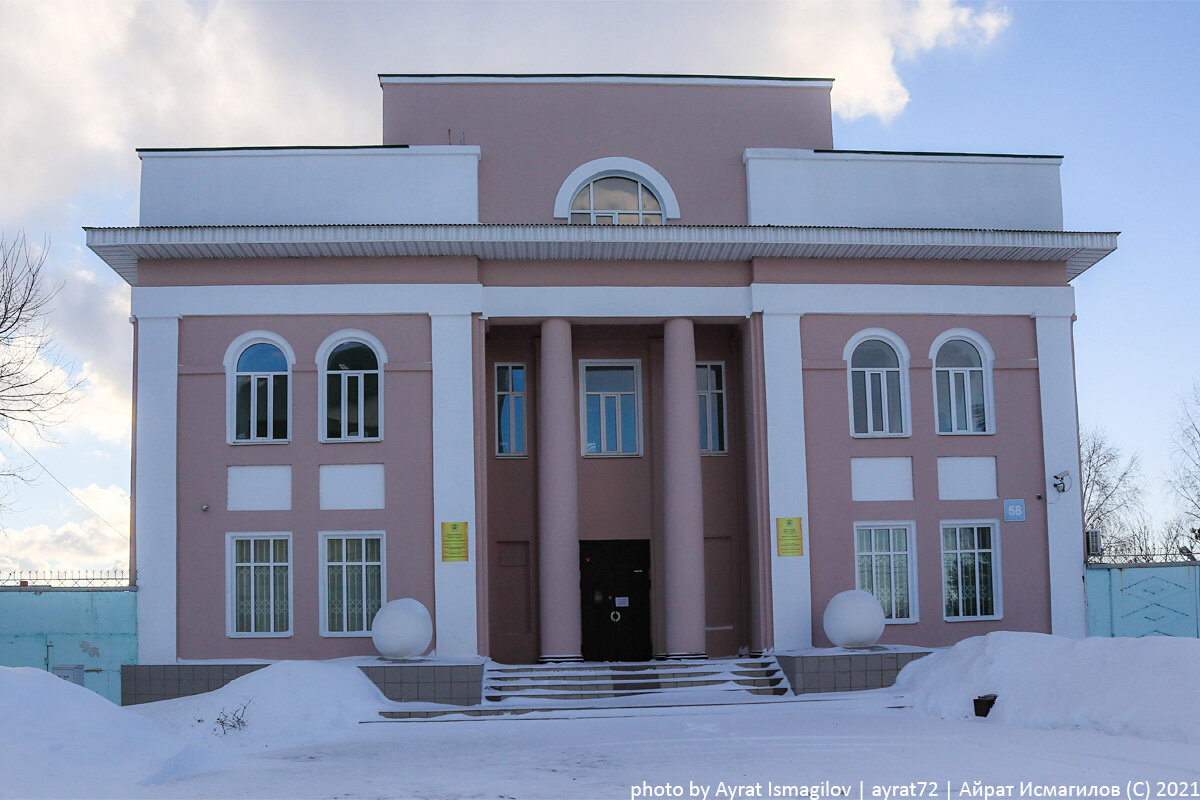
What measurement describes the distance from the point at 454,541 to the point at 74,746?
820cm

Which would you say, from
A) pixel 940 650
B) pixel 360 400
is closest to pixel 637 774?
pixel 940 650

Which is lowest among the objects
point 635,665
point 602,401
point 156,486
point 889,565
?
point 635,665

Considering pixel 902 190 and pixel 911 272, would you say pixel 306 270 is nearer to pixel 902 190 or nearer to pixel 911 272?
pixel 911 272

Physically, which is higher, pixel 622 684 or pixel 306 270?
pixel 306 270

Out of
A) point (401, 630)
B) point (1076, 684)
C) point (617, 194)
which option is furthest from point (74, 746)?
point (617, 194)

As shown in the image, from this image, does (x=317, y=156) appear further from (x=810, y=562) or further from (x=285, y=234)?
(x=810, y=562)

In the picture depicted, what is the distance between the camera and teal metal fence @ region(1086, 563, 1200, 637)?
→ 63.5ft

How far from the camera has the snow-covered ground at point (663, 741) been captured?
9984 mm

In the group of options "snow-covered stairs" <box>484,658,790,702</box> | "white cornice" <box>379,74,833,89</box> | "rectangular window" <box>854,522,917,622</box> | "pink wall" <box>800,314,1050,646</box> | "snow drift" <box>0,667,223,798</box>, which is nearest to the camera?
"snow drift" <box>0,667,223,798</box>

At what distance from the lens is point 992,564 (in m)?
19.4

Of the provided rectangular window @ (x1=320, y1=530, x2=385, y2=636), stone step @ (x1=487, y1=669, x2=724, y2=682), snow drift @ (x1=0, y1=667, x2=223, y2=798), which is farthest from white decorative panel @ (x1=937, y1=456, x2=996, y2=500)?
snow drift @ (x1=0, y1=667, x2=223, y2=798)

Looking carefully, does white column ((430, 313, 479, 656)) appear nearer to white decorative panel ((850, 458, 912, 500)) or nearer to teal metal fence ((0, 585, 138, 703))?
teal metal fence ((0, 585, 138, 703))

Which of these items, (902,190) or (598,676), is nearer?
(598,676)

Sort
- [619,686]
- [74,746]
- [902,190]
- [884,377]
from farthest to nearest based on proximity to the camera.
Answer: [902,190], [884,377], [619,686], [74,746]
